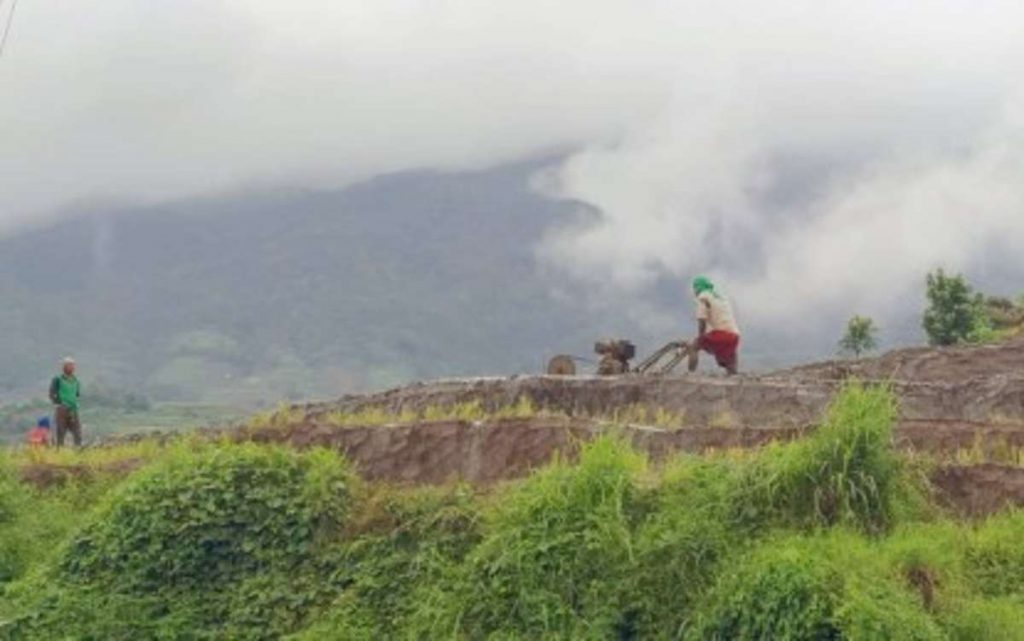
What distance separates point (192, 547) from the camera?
1777cm

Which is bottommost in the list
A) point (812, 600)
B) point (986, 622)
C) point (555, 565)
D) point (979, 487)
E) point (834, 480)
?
point (986, 622)

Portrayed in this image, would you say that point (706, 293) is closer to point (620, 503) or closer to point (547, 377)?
point (547, 377)

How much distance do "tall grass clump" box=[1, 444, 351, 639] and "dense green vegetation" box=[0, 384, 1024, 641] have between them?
0.07 ft

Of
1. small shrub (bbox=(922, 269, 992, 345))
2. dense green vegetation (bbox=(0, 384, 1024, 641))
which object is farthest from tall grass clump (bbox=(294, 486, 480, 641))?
small shrub (bbox=(922, 269, 992, 345))

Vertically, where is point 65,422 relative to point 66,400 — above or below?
below

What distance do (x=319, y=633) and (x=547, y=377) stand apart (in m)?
8.42

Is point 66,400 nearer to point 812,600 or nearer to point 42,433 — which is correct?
point 42,433

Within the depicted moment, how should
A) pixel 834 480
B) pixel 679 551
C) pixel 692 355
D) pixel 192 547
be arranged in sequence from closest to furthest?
1. pixel 679 551
2. pixel 834 480
3. pixel 192 547
4. pixel 692 355

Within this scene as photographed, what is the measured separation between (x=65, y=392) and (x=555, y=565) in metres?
16.9

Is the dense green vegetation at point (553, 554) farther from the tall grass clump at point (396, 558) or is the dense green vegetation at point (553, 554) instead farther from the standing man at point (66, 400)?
the standing man at point (66, 400)

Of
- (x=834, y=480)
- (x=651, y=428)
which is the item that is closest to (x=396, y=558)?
(x=651, y=428)

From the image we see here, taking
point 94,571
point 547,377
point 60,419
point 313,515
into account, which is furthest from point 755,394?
point 60,419

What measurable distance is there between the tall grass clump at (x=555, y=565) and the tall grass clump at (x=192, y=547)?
220 centimetres

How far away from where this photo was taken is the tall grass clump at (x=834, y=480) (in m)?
15.1
